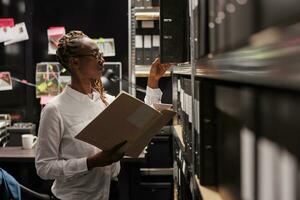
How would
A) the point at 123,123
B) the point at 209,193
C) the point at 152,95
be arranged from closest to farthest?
1. the point at 209,193
2. the point at 123,123
3. the point at 152,95

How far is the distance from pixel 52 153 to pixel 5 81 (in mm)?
2027

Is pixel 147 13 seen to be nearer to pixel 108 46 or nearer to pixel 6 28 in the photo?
pixel 108 46

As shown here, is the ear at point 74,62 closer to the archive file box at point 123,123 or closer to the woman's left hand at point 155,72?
the archive file box at point 123,123

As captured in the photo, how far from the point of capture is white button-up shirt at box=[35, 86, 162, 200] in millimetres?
1723

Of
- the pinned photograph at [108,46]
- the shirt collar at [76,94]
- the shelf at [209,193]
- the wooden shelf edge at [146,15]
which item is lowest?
the shelf at [209,193]

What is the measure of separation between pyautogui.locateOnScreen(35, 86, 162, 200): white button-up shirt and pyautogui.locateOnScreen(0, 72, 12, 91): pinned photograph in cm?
192

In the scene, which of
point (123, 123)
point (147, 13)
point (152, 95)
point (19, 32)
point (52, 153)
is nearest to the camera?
point (123, 123)

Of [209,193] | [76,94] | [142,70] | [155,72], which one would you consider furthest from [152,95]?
[142,70]

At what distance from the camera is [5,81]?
3561 mm

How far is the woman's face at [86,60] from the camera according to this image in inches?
71.1

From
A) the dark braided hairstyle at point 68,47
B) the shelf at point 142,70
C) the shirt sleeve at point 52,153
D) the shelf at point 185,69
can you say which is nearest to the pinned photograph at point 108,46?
the shelf at point 142,70

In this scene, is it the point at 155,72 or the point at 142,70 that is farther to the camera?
the point at 142,70

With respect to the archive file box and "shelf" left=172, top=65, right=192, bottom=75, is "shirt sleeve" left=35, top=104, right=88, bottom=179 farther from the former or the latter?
"shelf" left=172, top=65, right=192, bottom=75

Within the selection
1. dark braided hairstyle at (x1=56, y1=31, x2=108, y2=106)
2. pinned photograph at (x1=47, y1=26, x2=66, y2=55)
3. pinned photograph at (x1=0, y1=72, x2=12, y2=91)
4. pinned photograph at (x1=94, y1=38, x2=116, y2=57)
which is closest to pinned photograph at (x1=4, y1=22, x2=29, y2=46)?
pinned photograph at (x1=47, y1=26, x2=66, y2=55)
